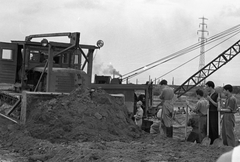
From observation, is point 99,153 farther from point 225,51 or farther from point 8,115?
point 225,51

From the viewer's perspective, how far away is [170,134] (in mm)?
9547

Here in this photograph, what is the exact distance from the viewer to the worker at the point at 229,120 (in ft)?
27.7

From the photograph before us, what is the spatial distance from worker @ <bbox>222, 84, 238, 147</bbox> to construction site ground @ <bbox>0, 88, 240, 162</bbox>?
68 centimetres

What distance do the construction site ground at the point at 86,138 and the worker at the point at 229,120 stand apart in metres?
0.68

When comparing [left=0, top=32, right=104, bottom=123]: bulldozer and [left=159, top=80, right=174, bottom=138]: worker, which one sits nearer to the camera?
[left=159, top=80, right=174, bottom=138]: worker

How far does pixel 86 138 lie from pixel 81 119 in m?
0.74

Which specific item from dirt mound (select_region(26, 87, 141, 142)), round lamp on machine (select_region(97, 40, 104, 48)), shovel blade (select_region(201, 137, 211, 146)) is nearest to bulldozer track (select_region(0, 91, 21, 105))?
dirt mound (select_region(26, 87, 141, 142))

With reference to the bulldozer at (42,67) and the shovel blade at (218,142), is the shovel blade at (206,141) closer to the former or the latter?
the shovel blade at (218,142)

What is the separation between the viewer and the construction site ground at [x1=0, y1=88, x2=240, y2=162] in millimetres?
6684

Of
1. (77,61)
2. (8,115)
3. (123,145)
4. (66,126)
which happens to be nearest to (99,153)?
(123,145)

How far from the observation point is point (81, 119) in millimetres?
8891

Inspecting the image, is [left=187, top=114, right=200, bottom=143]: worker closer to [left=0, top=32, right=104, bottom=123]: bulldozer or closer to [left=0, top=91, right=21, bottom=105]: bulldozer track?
[left=0, top=32, right=104, bottom=123]: bulldozer

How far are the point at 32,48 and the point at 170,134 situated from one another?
550 centimetres

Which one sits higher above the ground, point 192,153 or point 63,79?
point 63,79
